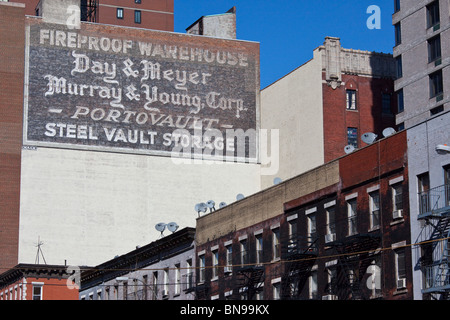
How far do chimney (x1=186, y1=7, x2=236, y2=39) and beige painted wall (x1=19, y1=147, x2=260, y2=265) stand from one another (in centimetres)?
1579

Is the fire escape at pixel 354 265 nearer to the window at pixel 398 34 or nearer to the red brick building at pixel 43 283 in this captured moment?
the window at pixel 398 34

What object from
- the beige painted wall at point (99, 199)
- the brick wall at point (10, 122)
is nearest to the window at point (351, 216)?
the beige painted wall at point (99, 199)

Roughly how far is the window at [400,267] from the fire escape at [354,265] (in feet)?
4.69

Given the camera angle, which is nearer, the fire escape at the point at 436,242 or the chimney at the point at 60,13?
the fire escape at the point at 436,242

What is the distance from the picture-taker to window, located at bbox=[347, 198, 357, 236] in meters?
54.7

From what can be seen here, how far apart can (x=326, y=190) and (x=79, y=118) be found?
46.4 m

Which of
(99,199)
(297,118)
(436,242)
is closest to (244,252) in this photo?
(436,242)

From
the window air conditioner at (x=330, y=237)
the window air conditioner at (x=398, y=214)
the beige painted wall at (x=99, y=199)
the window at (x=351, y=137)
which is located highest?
the window at (x=351, y=137)

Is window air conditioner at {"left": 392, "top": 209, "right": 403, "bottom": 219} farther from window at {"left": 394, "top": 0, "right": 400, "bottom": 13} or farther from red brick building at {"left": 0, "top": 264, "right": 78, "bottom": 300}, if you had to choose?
red brick building at {"left": 0, "top": 264, "right": 78, "bottom": 300}

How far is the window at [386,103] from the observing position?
3888 inches

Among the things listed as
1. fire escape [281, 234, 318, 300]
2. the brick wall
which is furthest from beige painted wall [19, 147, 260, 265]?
fire escape [281, 234, 318, 300]

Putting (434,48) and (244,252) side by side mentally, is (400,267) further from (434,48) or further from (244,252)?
(434,48)

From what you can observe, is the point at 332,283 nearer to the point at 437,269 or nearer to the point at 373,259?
the point at 373,259

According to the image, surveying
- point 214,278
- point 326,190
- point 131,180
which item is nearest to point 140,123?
point 131,180
